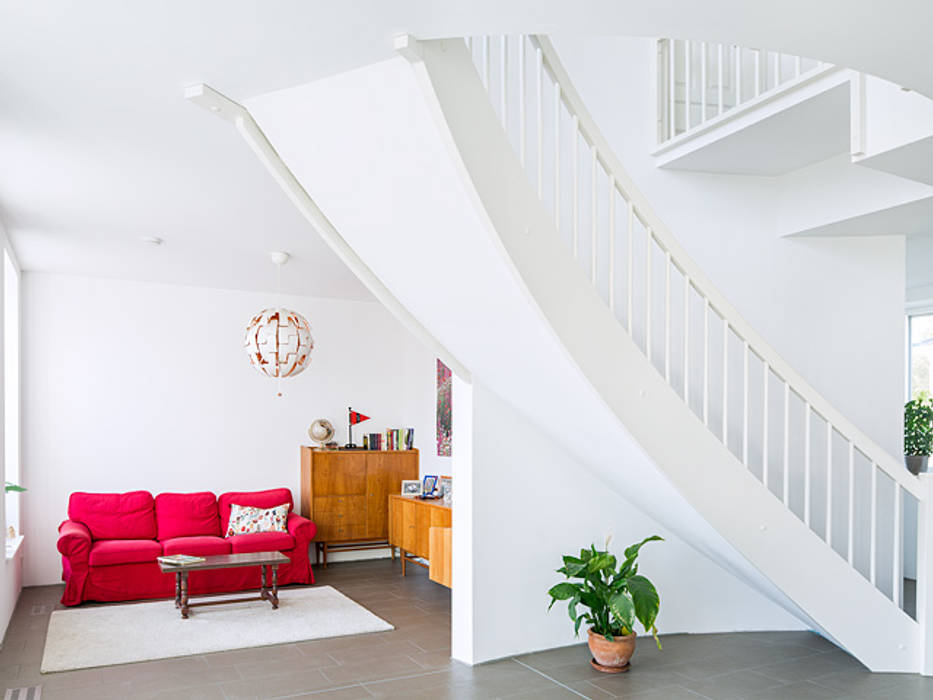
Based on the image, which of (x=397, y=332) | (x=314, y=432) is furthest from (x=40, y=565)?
(x=397, y=332)

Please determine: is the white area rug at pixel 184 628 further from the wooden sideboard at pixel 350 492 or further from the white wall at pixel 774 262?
the white wall at pixel 774 262

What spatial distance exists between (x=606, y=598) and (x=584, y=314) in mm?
1809

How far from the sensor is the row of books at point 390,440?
8391 millimetres

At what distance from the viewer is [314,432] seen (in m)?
8.17

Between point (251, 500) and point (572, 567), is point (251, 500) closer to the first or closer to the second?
point (251, 500)

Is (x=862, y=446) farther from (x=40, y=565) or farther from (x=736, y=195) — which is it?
(x=40, y=565)

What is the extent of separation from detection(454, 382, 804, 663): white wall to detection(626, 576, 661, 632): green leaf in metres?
0.59

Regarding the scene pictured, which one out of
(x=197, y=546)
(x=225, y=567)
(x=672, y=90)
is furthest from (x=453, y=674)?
(x=672, y=90)

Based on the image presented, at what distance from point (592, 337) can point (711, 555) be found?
1935 millimetres

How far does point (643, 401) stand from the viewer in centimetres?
386

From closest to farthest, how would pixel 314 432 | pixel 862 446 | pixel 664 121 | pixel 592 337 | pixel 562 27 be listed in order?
pixel 562 27 → pixel 592 337 → pixel 862 446 → pixel 664 121 → pixel 314 432

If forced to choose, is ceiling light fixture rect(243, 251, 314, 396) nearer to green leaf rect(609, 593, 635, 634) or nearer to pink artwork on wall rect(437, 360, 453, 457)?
pink artwork on wall rect(437, 360, 453, 457)

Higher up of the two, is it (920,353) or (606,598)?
(920,353)

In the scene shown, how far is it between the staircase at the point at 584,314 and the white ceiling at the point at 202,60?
275 mm
